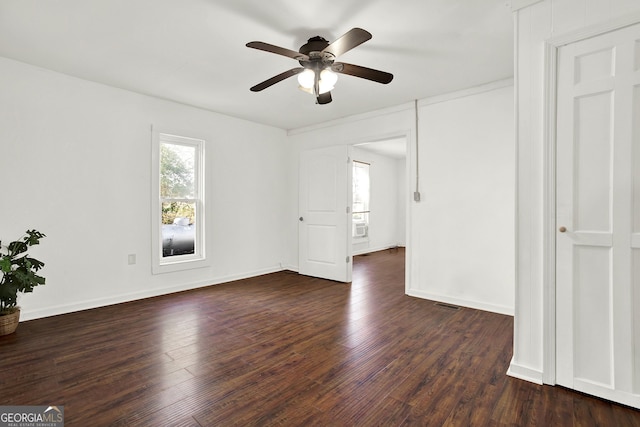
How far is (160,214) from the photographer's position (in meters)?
4.17

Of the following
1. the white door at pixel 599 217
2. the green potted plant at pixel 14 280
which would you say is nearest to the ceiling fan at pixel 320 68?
the white door at pixel 599 217

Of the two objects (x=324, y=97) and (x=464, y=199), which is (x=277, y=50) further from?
(x=464, y=199)

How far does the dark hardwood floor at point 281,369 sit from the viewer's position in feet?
5.84

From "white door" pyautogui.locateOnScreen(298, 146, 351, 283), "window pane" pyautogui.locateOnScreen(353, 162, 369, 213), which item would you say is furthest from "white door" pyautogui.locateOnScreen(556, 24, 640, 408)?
"window pane" pyautogui.locateOnScreen(353, 162, 369, 213)

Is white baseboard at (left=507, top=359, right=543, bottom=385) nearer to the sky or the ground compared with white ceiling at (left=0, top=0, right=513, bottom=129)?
nearer to the ground

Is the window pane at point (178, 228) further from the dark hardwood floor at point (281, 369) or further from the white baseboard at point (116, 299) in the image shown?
the dark hardwood floor at point (281, 369)

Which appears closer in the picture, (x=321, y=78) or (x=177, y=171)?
(x=321, y=78)

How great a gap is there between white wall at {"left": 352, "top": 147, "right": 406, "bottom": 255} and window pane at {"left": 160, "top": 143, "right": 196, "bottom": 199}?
4146 mm

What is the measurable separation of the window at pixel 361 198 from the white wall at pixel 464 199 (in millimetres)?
3564

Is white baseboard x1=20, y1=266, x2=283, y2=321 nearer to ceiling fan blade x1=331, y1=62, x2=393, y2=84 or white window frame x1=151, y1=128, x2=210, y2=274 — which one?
white window frame x1=151, y1=128, x2=210, y2=274

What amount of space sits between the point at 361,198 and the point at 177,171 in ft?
15.9

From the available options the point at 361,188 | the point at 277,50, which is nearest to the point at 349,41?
the point at 277,50

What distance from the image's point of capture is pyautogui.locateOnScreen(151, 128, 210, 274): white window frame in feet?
13.4

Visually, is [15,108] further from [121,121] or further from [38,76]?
[121,121]
